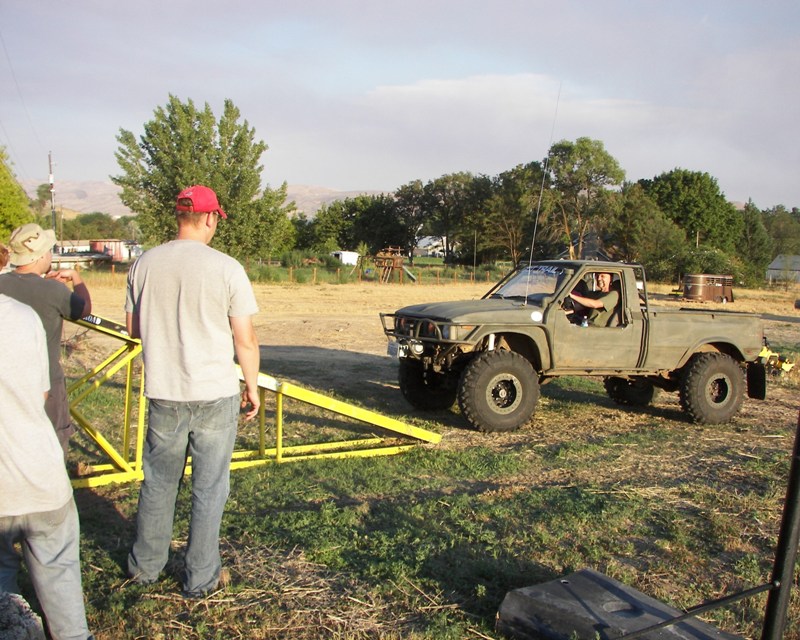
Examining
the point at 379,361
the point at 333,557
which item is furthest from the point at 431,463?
the point at 379,361

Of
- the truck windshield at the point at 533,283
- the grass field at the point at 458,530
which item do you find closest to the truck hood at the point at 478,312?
the truck windshield at the point at 533,283

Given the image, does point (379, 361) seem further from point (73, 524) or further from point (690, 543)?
point (73, 524)

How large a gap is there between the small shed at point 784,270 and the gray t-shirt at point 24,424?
189ft

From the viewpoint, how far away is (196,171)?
3884cm

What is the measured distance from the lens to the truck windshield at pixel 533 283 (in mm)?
8539

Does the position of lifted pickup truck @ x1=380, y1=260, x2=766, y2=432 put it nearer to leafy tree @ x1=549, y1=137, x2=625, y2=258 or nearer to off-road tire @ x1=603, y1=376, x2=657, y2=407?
off-road tire @ x1=603, y1=376, x2=657, y2=407

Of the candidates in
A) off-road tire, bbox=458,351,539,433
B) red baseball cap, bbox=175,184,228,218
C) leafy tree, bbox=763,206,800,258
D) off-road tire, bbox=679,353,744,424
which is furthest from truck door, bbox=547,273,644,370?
leafy tree, bbox=763,206,800,258

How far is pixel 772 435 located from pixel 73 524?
24.2 feet

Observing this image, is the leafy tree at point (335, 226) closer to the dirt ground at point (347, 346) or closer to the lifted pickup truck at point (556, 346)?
the dirt ground at point (347, 346)

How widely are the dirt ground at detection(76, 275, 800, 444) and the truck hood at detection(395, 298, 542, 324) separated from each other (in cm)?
123

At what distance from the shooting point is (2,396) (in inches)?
106

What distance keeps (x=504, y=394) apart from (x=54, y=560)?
5.59m

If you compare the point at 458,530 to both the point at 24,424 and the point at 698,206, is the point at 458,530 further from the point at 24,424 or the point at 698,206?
the point at 698,206

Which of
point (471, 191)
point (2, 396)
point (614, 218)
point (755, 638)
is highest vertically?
point (471, 191)
